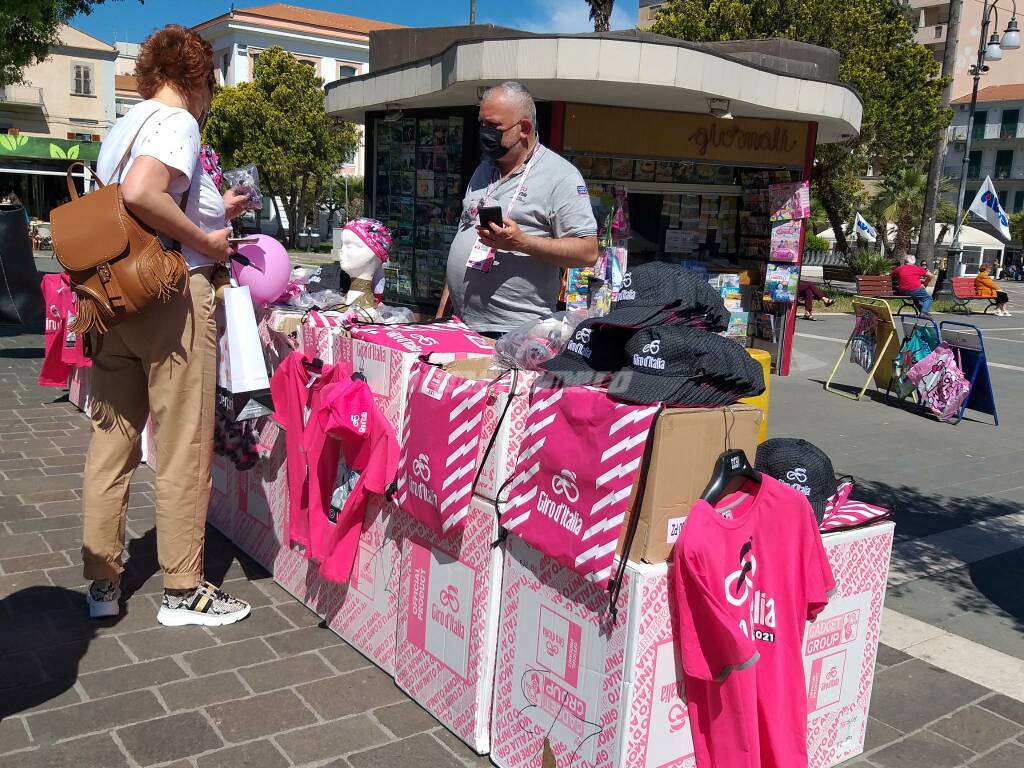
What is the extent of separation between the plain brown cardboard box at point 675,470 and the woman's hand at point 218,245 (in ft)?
6.28

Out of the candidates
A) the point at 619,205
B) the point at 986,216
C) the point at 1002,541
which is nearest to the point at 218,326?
→ the point at 1002,541

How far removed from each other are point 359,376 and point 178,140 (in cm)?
103

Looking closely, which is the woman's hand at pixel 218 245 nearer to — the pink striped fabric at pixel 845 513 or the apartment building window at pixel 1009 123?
the pink striped fabric at pixel 845 513

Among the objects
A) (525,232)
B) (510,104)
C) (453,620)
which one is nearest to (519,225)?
(525,232)

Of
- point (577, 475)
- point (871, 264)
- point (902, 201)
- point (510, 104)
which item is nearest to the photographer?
point (577, 475)

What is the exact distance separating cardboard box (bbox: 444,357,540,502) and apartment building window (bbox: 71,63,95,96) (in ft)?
187

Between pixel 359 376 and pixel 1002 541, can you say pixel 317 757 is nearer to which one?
pixel 359 376

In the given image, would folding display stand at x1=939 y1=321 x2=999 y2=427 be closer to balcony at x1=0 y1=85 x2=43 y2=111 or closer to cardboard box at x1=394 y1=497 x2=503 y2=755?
cardboard box at x1=394 y1=497 x2=503 y2=755

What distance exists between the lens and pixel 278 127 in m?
36.1

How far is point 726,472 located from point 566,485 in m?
0.42

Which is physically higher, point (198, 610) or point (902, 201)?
point (902, 201)

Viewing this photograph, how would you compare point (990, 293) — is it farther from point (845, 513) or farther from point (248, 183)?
point (248, 183)

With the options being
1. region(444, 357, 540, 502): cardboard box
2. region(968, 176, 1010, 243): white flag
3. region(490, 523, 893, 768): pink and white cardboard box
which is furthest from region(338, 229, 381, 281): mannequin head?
region(968, 176, 1010, 243): white flag

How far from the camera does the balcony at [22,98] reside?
48.2 m
